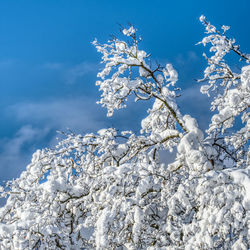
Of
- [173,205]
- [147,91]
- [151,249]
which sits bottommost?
[151,249]

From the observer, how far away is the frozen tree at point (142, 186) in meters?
3.67

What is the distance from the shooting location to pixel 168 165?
5328 millimetres

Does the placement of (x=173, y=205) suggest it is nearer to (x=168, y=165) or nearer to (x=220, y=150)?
(x=168, y=165)

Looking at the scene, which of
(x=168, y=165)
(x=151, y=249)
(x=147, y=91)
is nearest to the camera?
(x=151, y=249)

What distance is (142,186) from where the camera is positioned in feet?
13.5

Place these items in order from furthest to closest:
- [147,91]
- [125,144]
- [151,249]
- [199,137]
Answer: [147,91]
[125,144]
[151,249]
[199,137]

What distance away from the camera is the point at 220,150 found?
18.9ft

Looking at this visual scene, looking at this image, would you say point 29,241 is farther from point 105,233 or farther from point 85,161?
point 85,161

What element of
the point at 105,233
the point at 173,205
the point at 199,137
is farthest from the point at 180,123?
the point at 105,233

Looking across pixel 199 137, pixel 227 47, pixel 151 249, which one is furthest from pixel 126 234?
pixel 227 47

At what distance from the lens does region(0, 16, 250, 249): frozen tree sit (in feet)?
12.0

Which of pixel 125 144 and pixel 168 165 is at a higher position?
pixel 125 144

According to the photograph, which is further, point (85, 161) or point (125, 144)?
point (85, 161)

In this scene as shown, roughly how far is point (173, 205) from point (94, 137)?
2602 mm
